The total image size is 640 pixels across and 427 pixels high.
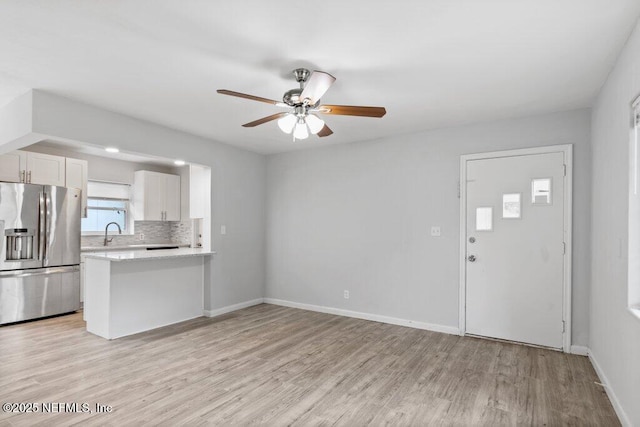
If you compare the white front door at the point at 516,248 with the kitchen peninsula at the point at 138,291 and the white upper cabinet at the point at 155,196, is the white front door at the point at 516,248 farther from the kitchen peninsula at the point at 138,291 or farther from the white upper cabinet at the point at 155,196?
the white upper cabinet at the point at 155,196

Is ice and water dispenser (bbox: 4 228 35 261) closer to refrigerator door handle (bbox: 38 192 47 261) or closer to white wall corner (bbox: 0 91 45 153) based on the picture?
refrigerator door handle (bbox: 38 192 47 261)

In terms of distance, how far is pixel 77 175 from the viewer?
530 cm

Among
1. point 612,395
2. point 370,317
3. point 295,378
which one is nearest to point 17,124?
point 295,378

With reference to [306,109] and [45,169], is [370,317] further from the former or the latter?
[45,169]

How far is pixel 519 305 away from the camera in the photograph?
3.71 m

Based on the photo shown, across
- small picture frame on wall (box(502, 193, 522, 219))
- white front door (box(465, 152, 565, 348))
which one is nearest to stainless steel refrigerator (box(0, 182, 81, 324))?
white front door (box(465, 152, 565, 348))

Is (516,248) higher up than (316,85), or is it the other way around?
(316,85)

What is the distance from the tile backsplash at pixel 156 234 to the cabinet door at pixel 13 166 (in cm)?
155

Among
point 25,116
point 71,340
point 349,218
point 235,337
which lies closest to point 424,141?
point 349,218

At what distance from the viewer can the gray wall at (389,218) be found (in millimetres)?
3615

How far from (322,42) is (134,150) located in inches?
103

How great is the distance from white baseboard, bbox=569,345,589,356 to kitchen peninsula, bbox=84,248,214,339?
13.9 feet

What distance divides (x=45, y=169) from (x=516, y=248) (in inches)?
242

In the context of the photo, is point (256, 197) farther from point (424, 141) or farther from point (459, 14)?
point (459, 14)
